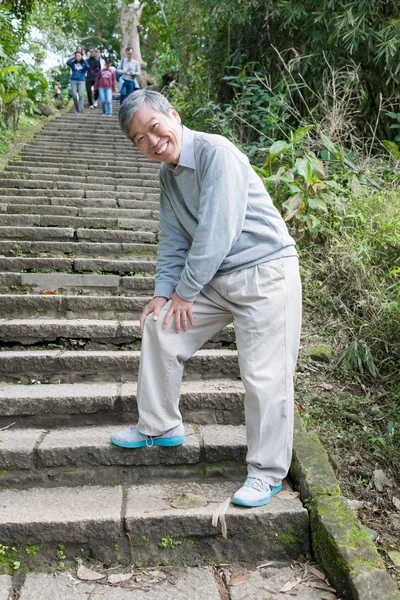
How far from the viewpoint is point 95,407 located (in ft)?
8.98

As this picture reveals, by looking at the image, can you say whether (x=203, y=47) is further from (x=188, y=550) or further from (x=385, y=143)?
(x=188, y=550)

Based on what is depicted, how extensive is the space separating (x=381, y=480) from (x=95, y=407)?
4.48 ft

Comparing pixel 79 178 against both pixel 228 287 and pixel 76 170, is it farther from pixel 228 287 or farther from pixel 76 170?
pixel 228 287

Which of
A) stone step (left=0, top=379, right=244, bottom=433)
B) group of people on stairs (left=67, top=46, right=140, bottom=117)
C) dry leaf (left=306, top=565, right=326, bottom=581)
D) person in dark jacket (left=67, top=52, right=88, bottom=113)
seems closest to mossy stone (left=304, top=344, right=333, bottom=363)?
stone step (left=0, top=379, right=244, bottom=433)

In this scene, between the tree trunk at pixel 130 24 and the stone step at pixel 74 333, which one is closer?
the stone step at pixel 74 333

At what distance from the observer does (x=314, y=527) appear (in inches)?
83.0

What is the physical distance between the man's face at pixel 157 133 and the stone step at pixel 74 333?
1447 mm

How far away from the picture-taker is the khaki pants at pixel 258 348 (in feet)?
6.82

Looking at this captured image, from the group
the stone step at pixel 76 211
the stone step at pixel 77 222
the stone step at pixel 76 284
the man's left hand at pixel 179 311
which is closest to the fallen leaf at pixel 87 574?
the man's left hand at pixel 179 311

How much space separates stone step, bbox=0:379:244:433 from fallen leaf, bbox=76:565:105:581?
0.79 m

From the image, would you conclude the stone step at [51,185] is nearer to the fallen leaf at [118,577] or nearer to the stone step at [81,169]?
the stone step at [81,169]

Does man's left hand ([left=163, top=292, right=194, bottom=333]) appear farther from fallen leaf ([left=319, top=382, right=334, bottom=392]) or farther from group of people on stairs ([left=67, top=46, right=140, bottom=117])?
group of people on stairs ([left=67, top=46, right=140, bottom=117])

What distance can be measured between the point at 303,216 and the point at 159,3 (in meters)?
9.73

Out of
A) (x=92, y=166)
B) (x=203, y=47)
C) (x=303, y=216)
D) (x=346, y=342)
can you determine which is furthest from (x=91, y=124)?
(x=346, y=342)
